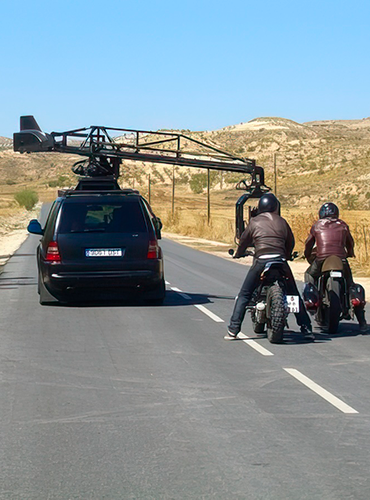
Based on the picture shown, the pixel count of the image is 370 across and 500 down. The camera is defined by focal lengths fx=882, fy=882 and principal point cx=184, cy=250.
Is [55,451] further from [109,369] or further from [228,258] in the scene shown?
[228,258]

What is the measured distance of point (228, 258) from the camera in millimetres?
31844

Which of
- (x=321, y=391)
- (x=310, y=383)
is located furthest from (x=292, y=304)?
(x=321, y=391)

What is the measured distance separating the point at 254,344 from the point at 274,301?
645 mm

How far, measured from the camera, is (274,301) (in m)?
10.9

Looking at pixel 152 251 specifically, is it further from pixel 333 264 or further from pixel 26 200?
pixel 26 200

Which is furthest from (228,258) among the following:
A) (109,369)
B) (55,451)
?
(55,451)

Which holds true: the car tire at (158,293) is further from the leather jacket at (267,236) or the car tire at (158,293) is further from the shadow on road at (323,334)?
the leather jacket at (267,236)

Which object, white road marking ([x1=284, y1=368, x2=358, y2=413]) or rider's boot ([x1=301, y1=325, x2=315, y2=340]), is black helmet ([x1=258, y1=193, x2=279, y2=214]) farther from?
white road marking ([x1=284, y1=368, x2=358, y2=413])

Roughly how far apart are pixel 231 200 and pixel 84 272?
97.2m

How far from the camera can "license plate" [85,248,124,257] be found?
1487cm

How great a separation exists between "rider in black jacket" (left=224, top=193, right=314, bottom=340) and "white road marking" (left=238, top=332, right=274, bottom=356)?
7.9 inches

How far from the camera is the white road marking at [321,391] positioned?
7477 millimetres

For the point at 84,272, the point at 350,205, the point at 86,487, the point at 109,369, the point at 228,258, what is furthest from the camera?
the point at 350,205

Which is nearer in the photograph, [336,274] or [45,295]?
[336,274]
